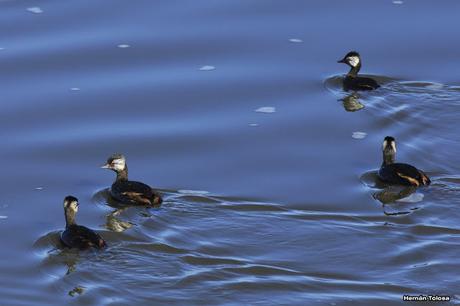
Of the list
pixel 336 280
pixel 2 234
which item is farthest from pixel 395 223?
pixel 2 234

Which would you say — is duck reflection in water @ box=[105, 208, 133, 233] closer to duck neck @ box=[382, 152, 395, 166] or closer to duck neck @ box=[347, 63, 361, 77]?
duck neck @ box=[382, 152, 395, 166]

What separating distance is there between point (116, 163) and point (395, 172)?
10.0 ft

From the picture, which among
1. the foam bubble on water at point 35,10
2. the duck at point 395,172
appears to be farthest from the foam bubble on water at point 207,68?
the duck at point 395,172

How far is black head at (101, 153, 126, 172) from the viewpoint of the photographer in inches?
511

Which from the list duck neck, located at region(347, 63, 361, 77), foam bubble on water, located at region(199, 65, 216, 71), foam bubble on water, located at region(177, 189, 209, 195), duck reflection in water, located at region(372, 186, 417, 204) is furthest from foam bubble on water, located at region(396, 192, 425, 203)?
foam bubble on water, located at region(199, 65, 216, 71)

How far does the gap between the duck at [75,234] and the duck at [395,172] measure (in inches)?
133

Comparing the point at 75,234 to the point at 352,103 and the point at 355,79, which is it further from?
the point at 355,79

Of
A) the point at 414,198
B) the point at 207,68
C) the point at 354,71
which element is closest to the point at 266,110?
the point at 207,68

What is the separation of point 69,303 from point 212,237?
1804 millimetres

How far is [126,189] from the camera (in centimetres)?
1264

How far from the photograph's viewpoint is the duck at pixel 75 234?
37.6ft

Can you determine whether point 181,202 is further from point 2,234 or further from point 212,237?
point 2,234

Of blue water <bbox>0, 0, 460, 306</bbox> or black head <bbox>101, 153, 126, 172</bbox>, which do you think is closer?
blue water <bbox>0, 0, 460, 306</bbox>

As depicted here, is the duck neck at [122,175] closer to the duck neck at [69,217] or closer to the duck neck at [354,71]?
the duck neck at [69,217]
